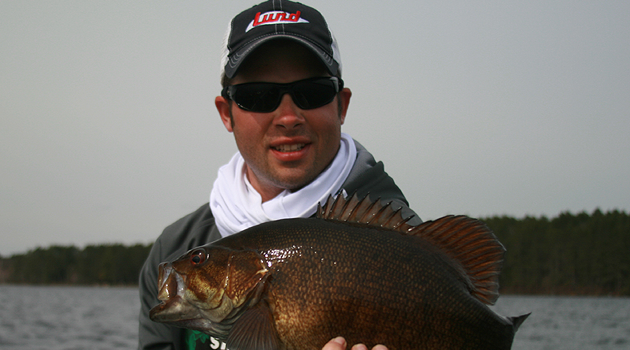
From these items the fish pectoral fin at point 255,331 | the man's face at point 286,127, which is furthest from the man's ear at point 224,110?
the fish pectoral fin at point 255,331

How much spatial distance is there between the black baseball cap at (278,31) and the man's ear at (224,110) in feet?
0.96

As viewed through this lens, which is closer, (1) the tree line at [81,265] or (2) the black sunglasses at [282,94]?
(2) the black sunglasses at [282,94]

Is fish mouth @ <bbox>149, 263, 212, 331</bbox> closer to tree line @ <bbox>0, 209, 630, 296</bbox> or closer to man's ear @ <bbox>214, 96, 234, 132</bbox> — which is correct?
man's ear @ <bbox>214, 96, 234, 132</bbox>

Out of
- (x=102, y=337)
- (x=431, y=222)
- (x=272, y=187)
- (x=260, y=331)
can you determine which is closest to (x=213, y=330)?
(x=260, y=331)

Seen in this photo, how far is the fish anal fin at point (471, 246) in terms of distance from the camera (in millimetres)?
2203

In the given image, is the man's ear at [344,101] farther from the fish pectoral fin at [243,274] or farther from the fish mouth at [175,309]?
the fish mouth at [175,309]

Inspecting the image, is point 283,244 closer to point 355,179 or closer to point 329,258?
point 329,258

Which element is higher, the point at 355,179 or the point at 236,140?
the point at 236,140

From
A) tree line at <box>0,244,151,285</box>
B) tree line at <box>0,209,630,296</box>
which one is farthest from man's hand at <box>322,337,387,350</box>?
tree line at <box>0,244,151,285</box>

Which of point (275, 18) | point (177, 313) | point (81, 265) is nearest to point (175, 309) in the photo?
point (177, 313)

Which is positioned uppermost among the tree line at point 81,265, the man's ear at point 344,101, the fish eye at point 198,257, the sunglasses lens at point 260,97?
the man's ear at point 344,101

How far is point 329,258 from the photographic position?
2.06 m

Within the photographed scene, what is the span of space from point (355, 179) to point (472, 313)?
1345mm

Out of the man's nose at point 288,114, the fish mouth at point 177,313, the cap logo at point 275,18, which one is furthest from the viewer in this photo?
the cap logo at point 275,18
